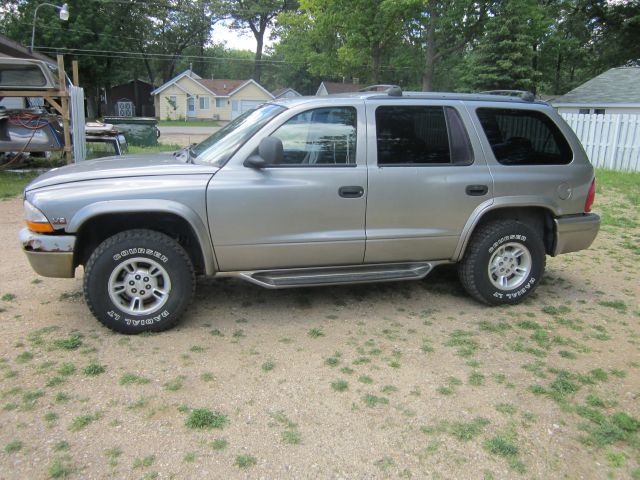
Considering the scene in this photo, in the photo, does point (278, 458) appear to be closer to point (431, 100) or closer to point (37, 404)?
point (37, 404)

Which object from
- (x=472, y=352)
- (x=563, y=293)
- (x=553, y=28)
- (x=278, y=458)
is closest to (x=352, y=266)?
(x=472, y=352)

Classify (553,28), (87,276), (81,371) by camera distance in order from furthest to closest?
(553,28)
(87,276)
(81,371)

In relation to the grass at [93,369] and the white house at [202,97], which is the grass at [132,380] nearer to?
the grass at [93,369]

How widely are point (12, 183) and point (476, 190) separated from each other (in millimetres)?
9409

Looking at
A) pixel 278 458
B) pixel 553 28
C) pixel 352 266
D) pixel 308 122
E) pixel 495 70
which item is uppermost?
pixel 553 28

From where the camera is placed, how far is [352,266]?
4.35 meters

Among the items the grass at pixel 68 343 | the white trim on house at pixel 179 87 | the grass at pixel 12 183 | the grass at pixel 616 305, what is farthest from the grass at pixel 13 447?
the white trim on house at pixel 179 87

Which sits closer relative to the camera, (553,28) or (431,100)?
(431,100)

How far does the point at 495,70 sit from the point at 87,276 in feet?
97.1

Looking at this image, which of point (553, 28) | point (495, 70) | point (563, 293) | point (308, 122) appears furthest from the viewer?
point (553, 28)

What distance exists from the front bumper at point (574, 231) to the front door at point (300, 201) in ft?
6.40

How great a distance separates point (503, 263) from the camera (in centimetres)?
471

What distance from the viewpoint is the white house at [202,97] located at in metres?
52.3

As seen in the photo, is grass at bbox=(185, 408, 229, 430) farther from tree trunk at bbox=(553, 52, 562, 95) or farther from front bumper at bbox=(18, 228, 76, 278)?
tree trunk at bbox=(553, 52, 562, 95)
